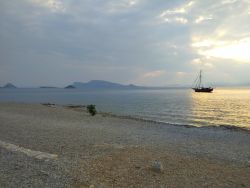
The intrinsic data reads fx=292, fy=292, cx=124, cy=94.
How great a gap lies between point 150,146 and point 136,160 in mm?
3995

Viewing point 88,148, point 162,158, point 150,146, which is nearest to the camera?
point 162,158

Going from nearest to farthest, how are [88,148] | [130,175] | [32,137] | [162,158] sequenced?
[130,175]
[162,158]
[88,148]
[32,137]

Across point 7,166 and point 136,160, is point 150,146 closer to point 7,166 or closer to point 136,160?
point 136,160

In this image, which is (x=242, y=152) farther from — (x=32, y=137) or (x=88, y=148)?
(x=32, y=137)

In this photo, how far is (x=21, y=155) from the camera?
12.3 metres

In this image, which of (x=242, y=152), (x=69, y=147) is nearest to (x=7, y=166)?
(x=69, y=147)

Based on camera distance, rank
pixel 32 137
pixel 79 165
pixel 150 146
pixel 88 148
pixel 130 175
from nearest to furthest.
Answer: pixel 130 175 < pixel 79 165 < pixel 88 148 < pixel 150 146 < pixel 32 137

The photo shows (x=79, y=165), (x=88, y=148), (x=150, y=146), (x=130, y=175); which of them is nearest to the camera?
(x=130, y=175)

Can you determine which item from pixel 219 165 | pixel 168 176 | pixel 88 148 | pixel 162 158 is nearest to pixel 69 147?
pixel 88 148

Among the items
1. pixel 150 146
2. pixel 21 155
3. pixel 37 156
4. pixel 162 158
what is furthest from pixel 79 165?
pixel 150 146

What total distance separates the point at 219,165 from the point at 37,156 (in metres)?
7.75

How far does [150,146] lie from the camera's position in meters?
16.3

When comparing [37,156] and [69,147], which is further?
[69,147]

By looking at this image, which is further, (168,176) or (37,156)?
(37,156)
